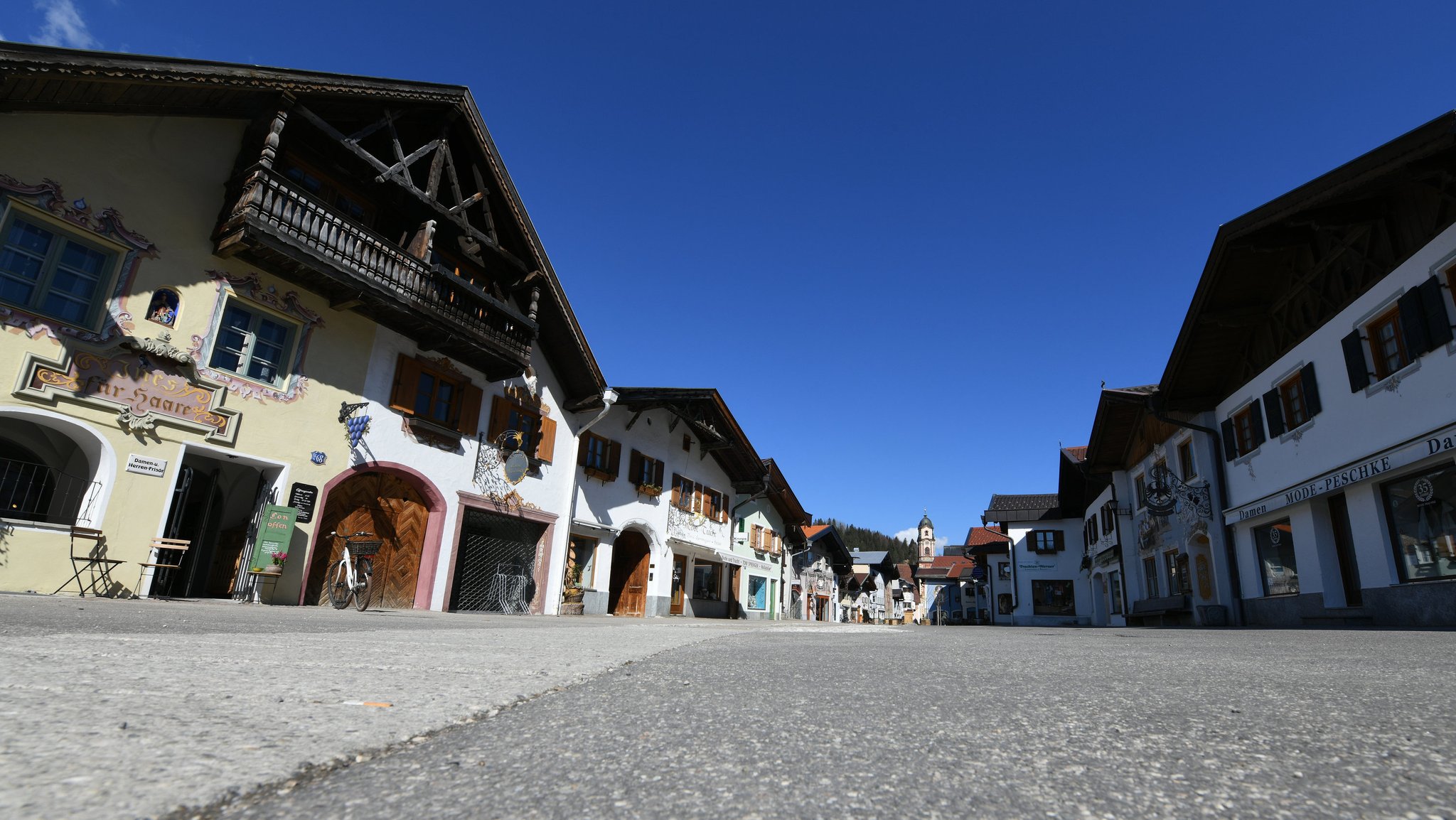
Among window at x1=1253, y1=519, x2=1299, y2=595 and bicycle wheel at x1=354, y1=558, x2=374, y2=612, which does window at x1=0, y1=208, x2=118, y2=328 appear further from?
window at x1=1253, y1=519, x2=1299, y2=595

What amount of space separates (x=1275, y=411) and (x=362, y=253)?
1750cm

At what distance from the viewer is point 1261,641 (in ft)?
23.2

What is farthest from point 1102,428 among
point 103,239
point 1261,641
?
point 103,239

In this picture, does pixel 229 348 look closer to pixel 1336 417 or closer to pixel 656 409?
pixel 656 409

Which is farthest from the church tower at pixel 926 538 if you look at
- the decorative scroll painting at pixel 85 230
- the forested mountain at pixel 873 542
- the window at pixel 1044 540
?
the decorative scroll painting at pixel 85 230

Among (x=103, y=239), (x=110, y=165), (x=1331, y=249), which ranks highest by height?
(x=1331, y=249)

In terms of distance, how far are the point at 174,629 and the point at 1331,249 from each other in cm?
1714

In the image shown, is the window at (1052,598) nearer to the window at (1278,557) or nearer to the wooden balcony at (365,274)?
the window at (1278,557)

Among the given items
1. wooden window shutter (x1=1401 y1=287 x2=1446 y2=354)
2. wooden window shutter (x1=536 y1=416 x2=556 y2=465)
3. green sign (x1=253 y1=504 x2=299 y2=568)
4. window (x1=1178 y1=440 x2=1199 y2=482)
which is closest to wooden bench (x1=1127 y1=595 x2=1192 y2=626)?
window (x1=1178 y1=440 x2=1199 y2=482)

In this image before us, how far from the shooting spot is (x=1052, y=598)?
121ft

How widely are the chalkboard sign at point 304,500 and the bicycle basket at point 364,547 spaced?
107 centimetres

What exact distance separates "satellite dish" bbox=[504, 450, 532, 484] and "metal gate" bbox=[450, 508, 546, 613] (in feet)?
2.90

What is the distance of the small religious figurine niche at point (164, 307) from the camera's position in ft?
33.6

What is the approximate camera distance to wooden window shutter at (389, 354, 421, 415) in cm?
1373
